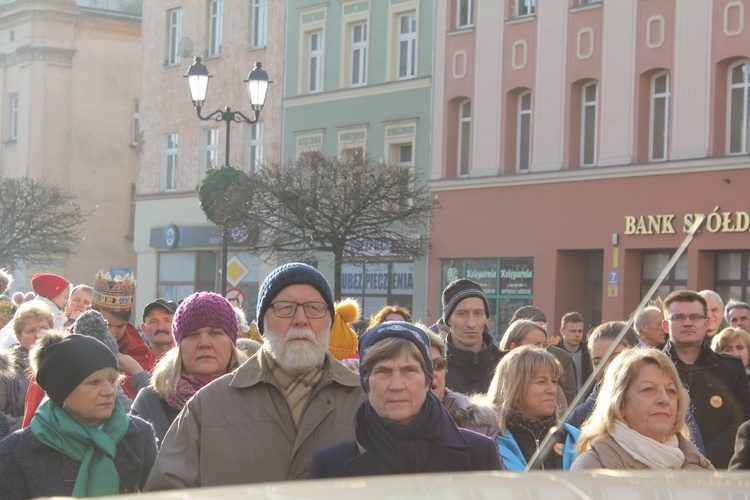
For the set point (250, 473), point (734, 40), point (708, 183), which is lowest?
point (250, 473)

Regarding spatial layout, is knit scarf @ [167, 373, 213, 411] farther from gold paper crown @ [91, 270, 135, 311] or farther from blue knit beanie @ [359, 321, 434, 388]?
gold paper crown @ [91, 270, 135, 311]

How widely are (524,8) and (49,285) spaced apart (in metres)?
20.7

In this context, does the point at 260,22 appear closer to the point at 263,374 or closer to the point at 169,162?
the point at 169,162

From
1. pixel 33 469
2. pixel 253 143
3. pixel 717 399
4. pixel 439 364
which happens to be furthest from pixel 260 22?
pixel 33 469

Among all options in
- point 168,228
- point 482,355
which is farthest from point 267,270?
point 482,355

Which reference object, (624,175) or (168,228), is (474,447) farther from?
(168,228)

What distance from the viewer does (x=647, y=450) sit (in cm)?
598

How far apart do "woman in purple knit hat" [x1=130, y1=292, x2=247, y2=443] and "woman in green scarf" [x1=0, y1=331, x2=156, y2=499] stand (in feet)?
1.48

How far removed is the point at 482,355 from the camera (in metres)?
8.80

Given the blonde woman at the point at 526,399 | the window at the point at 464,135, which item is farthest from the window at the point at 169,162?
the blonde woman at the point at 526,399

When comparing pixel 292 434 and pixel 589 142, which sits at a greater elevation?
pixel 589 142

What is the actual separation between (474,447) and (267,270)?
35.7 metres

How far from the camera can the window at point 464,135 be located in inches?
1384

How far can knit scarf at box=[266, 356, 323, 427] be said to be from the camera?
5.24 metres
